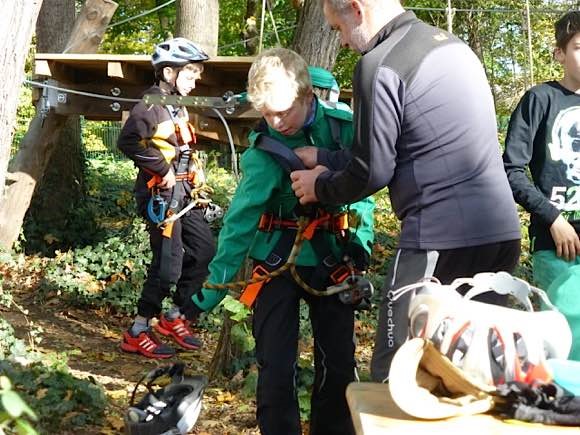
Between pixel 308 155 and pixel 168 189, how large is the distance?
3.24 meters

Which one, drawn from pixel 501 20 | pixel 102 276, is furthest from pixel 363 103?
pixel 501 20

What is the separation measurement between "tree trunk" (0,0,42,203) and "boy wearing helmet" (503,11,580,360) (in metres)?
2.21

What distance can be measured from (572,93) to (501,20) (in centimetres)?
2251

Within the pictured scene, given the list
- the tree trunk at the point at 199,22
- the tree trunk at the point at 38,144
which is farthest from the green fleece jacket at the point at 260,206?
the tree trunk at the point at 199,22

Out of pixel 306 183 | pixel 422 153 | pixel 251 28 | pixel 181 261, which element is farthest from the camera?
pixel 251 28

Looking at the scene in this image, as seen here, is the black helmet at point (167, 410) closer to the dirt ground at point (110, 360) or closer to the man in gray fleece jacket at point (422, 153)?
the dirt ground at point (110, 360)

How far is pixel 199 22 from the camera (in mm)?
9328

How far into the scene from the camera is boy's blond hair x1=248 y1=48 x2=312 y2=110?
3570 mm

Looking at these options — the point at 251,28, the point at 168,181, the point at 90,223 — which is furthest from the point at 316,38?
the point at 251,28

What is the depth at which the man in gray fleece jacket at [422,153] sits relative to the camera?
9.91ft

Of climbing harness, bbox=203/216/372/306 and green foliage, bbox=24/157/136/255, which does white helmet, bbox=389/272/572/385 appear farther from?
green foliage, bbox=24/157/136/255

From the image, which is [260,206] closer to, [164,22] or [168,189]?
[168,189]

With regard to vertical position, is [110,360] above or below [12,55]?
below

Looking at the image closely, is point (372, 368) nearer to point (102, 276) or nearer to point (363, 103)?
point (363, 103)
